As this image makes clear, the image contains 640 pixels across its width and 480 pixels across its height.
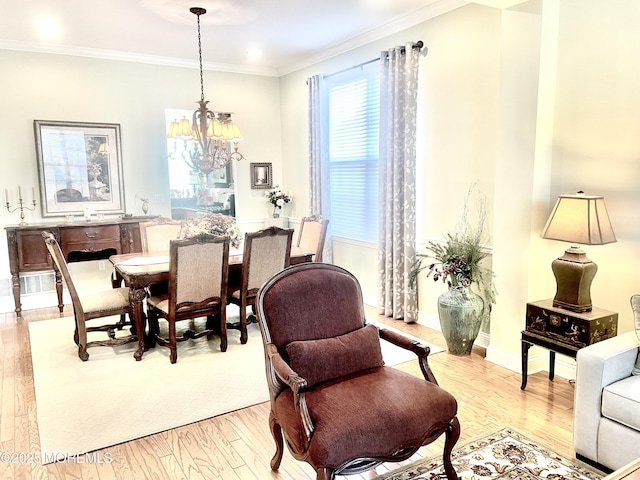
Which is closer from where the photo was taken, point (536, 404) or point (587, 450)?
point (587, 450)

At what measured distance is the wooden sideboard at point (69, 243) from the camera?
496 centimetres

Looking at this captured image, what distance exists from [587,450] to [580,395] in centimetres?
27

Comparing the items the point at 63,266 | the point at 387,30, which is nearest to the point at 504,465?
the point at 63,266

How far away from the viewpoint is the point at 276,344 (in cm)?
229

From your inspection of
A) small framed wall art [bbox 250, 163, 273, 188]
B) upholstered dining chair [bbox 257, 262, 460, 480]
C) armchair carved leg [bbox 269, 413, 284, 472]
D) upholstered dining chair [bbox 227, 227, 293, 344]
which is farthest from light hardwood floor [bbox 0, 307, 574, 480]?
small framed wall art [bbox 250, 163, 273, 188]

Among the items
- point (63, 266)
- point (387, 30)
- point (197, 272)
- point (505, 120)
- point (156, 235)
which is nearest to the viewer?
point (505, 120)

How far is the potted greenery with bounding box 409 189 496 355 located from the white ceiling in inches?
81.1

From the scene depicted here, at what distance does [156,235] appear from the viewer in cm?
491

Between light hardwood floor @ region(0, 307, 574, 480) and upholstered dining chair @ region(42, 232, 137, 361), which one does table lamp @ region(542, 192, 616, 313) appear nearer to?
light hardwood floor @ region(0, 307, 574, 480)

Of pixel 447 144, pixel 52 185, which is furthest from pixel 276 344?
pixel 52 185

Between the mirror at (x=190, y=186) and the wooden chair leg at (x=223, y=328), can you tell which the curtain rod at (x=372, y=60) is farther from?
the wooden chair leg at (x=223, y=328)

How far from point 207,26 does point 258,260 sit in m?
2.43

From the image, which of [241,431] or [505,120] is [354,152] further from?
[241,431]

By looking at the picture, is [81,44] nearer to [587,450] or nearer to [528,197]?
[528,197]
